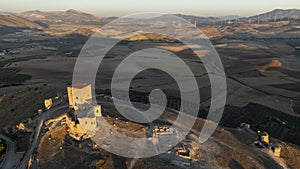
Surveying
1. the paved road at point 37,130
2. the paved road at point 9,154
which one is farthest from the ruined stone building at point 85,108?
the paved road at point 9,154

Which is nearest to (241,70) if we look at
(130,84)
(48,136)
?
(130,84)

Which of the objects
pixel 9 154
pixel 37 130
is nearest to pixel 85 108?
pixel 37 130

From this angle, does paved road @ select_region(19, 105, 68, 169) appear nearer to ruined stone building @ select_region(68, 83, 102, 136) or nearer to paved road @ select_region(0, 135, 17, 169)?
paved road @ select_region(0, 135, 17, 169)

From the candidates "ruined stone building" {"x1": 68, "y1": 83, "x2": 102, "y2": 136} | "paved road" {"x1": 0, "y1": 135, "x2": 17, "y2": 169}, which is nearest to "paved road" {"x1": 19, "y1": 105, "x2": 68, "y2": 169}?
"paved road" {"x1": 0, "y1": 135, "x2": 17, "y2": 169}

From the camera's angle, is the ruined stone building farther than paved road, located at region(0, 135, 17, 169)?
Yes

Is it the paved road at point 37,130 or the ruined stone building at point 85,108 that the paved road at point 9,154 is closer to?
the paved road at point 37,130

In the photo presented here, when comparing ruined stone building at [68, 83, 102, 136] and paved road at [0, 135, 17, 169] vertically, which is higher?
ruined stone building at [68, 83, 102, 136]
